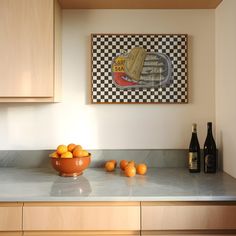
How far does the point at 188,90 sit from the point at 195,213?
0.98 m

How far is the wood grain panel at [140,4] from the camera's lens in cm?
192

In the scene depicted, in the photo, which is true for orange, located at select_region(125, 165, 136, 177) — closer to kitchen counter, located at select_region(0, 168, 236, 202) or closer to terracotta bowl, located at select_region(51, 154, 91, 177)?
kitchen counter, located at select_region(0, 168, 236, 202)

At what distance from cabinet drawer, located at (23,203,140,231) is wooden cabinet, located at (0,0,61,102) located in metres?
0.72

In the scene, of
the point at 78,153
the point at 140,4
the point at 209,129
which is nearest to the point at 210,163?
the point at 209,129

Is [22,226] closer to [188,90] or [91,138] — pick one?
[91,138]

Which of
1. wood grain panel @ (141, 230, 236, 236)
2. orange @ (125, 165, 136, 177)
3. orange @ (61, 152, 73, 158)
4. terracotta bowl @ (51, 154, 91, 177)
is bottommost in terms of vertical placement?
wood grain panel @ (141, 230, 236, 236)

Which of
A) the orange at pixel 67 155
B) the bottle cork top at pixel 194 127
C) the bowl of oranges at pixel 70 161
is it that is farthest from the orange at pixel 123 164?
the bottle cork top at pixel 194 127

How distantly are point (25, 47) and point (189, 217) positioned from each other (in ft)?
4.44

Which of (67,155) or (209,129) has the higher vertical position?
(209,129)

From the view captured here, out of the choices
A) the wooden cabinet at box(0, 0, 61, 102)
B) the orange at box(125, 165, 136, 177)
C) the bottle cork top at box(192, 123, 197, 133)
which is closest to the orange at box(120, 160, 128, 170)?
Answer: the orange at box(125, 165, 136, 177)

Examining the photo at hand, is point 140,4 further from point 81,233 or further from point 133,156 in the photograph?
point 81,233

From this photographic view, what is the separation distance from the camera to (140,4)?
6.47 ft

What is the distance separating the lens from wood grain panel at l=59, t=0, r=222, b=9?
1.92 m

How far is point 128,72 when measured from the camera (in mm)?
2033
